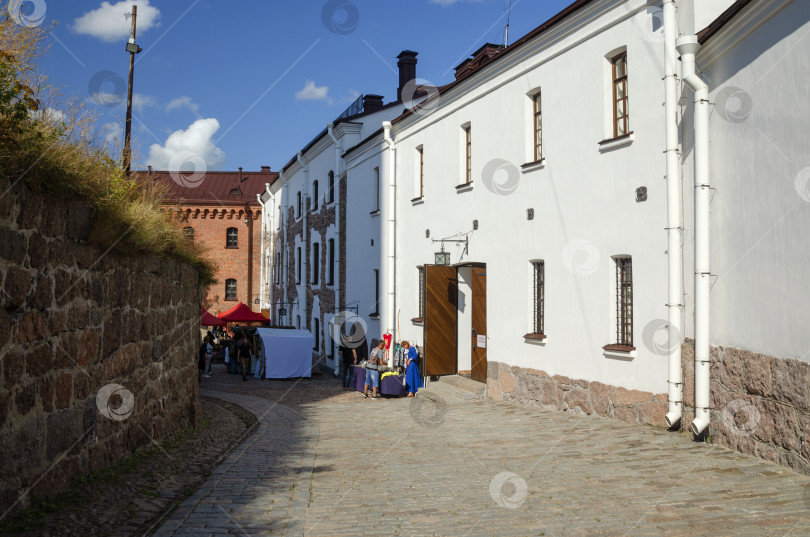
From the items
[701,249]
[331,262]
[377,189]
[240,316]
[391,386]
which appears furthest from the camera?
[240,316]

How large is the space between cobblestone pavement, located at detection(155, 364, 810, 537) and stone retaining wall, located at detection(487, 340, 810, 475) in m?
0.20

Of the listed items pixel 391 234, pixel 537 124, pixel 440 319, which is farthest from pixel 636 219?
pixel 391 234

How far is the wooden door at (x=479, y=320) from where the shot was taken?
49.8 feet

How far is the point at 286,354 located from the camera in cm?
2402

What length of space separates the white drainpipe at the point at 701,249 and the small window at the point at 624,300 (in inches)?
72.4

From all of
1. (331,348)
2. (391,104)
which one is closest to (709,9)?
(391,104)

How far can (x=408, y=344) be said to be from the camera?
18.2m

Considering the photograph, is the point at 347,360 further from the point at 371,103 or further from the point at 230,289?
the point at 230,289

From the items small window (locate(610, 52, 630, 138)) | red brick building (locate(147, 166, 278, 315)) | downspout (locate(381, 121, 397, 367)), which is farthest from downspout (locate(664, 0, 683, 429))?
red brick building (locate(147, 166, 278, 315))

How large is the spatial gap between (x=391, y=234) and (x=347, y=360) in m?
4.08

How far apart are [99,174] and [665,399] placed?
294 inches

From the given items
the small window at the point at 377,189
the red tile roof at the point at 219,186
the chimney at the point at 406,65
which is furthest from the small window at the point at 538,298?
the red tile roof at the point at 219,186

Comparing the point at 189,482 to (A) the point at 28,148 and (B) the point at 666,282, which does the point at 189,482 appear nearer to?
(A) the point at 28,148

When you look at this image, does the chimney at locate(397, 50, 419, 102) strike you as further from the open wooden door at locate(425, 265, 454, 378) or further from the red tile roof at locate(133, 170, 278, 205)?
the red tile roof at locate(133, 170, 278, 205)
